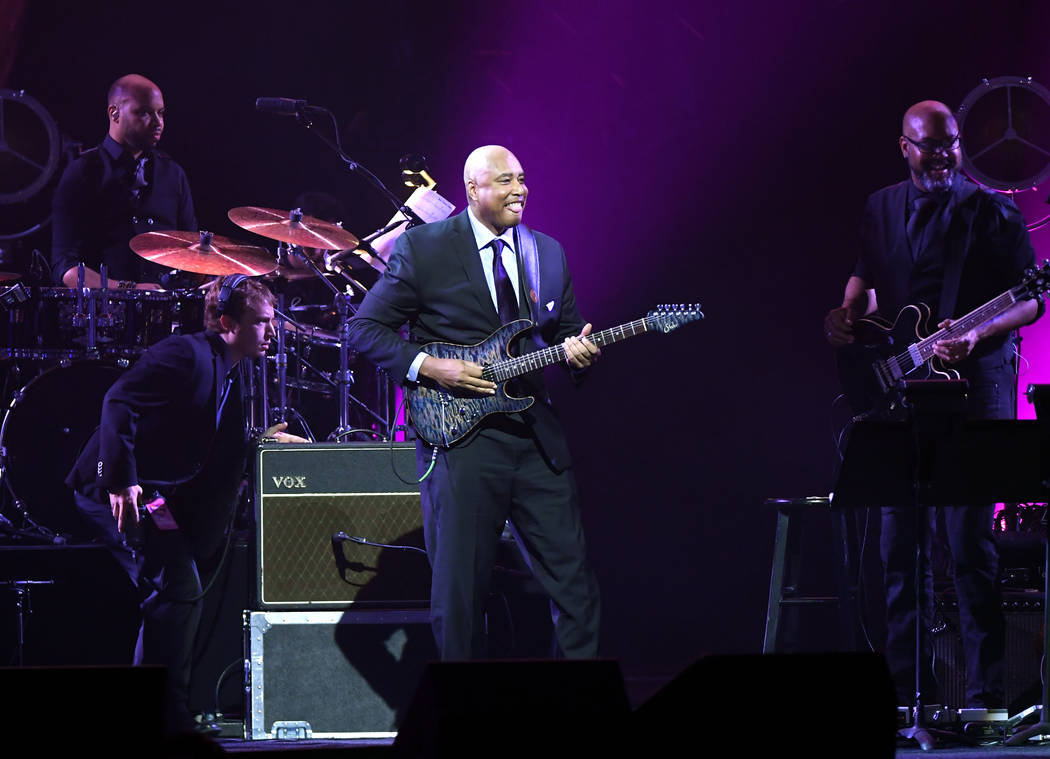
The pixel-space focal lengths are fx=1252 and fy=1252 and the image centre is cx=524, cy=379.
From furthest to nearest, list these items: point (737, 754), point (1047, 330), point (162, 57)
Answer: point (162, 57)
point (1047, 330)
point (737, 754)

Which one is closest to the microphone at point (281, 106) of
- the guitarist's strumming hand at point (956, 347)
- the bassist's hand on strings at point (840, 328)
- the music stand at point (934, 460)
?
the bassist's hand on strings at point (840, 328)

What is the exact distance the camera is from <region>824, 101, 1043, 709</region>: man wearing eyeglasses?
5.29 meters

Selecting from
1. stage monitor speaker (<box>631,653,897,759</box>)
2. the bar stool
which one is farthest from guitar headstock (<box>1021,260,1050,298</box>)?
stage monitor speaker (<box>631,653,897,759</box>)

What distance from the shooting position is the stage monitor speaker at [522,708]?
7.79 feet

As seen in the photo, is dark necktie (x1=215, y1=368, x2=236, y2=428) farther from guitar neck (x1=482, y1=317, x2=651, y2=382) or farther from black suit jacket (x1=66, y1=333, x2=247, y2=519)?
guitar neck (x1=482, y1=317, x2=651, y2=382)

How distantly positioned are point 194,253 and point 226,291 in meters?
1.20

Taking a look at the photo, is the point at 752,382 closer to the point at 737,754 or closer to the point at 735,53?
the point at 735,53

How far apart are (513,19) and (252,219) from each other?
2.02m

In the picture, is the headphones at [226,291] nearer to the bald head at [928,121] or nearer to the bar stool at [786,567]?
the bar stool at [786,567]

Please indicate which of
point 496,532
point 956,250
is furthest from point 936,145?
point 496,532

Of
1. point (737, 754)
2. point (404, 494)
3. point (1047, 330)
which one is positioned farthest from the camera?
point (1047, 330)

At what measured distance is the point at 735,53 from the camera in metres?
7.48

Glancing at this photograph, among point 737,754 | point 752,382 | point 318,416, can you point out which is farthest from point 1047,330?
point 737,754

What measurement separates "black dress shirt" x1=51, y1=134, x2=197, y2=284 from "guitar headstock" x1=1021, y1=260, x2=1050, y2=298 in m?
5.09
